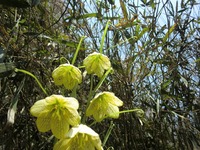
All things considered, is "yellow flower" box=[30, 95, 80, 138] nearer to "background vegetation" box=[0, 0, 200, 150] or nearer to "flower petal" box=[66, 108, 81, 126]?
"flower petal" box=[66, 108, 81, 126]

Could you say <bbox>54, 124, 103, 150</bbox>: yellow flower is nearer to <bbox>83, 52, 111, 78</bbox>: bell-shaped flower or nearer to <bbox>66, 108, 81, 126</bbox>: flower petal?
<bbox>66, 108, 81, 126</bbox>: flower petal

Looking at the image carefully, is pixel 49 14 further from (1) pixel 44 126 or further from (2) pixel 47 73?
(1) pixel 44 126

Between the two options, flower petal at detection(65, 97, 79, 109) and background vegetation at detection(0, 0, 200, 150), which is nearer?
flower petal at detection(65, 97, 79, 109)

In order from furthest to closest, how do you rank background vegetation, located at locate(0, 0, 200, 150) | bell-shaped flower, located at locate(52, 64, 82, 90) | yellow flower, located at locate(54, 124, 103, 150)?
background vegetation, located at locate(0, 0, 200, 150)
bell-shaped flower, located at locate(52, 64, 82, 90)
yellow flower, located at locate(54, 124, 103, 150)

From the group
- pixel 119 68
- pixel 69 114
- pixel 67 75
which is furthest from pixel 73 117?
pixel 119 68

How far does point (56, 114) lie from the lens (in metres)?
0.72

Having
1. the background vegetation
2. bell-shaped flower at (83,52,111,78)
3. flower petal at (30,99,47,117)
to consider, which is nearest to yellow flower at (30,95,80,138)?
flower petal at (30,99,47,117)

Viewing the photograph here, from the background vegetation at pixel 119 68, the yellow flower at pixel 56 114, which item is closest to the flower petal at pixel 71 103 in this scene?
the yellow flower at pixel 56 114

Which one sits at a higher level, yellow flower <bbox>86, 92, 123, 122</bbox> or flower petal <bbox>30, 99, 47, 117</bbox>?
flower petal <bbox>30, 99, 47, 117</bbox>

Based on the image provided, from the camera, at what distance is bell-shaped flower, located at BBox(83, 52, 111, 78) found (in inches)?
32.0

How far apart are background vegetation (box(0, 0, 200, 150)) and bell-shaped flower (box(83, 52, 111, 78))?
1.01 ft

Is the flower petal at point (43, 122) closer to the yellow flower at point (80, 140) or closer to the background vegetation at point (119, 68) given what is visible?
the yellow flower at point (80, 140)

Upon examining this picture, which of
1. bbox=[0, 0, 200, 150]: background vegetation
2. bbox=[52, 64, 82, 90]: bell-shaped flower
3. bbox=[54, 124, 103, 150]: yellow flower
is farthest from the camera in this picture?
bbox=[0, 0, 200, 150]: background vegetation

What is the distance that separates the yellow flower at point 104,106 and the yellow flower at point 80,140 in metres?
0.06
